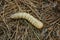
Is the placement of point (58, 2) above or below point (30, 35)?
above

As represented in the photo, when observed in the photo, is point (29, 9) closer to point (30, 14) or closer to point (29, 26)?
point (30, 14)

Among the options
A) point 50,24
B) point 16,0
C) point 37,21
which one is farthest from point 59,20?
point 16,0

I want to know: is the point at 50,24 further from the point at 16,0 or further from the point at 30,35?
the point at 16,0

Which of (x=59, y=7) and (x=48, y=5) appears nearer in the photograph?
(x=59, y=7)

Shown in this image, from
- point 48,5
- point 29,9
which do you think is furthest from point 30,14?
point 48,5

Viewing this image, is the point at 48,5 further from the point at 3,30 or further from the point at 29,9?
the point at 3,30

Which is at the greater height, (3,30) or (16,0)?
(16,0)

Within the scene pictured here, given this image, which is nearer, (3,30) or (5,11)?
(3,30)
